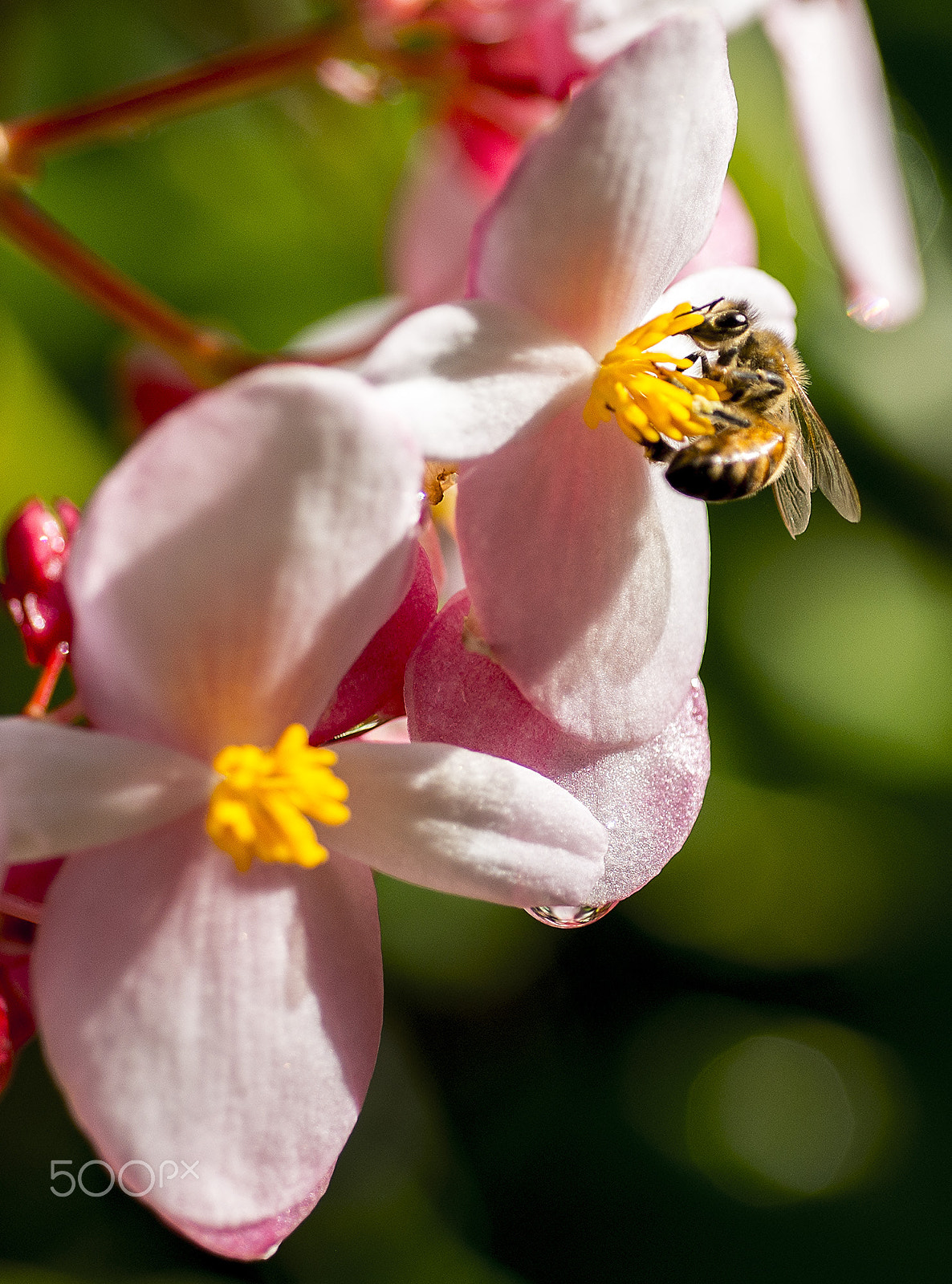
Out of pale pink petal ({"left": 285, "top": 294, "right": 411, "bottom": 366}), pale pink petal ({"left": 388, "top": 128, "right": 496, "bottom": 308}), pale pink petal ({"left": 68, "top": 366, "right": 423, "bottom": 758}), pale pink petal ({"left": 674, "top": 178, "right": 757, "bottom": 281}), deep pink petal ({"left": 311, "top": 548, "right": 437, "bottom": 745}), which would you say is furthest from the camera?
pale pink petal ({"left": 388, "top": 128, "right": 496, "bottom": 308})

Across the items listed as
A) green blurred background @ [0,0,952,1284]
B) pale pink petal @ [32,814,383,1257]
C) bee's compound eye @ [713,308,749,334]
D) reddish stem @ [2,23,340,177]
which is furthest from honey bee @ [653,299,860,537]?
green blurred background @ [0,0,952,1284]

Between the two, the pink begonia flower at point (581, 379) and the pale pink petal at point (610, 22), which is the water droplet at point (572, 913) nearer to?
the pink begonia flower at point (581, 379)

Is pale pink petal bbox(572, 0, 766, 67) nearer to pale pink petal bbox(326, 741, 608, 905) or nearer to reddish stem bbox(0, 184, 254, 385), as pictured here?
reddish stem bbox(0, 184, 254, 385)

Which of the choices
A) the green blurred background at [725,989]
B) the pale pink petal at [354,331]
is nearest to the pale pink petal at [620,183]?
the pale pink petal at [354,331]

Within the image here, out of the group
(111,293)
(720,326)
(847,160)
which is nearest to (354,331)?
(111,293)

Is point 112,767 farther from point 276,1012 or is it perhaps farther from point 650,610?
point 650,610

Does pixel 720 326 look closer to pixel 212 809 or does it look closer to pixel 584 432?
pixel 584 432
